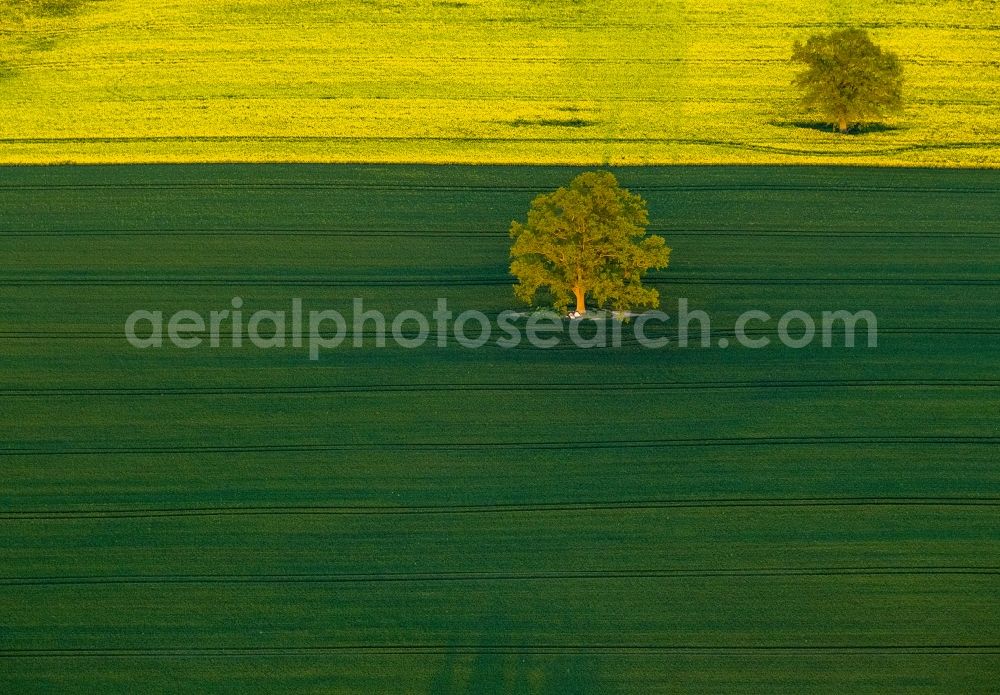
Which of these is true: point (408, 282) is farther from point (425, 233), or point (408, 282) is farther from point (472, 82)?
point (472, 82)

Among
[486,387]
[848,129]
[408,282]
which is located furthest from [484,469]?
[848,129]

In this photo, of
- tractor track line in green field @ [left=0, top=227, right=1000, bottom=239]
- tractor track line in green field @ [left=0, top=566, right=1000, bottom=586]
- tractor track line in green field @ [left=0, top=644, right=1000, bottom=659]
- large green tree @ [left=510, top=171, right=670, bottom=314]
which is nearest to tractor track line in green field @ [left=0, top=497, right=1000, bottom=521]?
tractor track line in green field @ [left=0, top=566, right=1000, bottom=586]

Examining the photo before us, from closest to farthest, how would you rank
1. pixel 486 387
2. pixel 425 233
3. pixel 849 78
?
pixel 486 387 → pixel 425 233 → pixel 849 78

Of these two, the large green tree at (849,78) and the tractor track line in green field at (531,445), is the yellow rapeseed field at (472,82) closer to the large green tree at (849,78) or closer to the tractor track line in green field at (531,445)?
the large green tree at (849,78)

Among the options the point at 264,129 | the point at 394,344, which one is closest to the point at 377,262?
the point at 394,344

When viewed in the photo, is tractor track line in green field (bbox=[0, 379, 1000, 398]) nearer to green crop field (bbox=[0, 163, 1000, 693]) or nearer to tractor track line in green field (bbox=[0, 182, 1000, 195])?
green crop field (bbox=[0, 163, 1000, 693])

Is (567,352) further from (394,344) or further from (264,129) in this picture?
(264,129)
